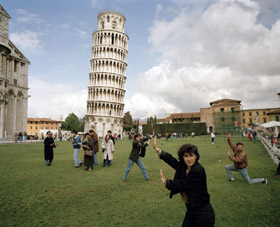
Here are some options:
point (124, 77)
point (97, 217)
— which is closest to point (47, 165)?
point (97, 217)

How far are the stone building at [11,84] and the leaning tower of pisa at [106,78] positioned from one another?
22.1 metres

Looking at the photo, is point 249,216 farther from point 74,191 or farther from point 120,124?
point 120,124

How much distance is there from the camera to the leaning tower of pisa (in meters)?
65.8

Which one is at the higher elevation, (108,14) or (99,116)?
(108,14)

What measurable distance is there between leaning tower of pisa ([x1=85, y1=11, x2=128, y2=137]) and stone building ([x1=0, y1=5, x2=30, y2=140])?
72.4 feet

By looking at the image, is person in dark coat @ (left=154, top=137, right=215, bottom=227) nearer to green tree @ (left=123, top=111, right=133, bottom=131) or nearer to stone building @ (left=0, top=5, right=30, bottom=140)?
stone building @ (left=0, top=5, right=30, bottom=140)

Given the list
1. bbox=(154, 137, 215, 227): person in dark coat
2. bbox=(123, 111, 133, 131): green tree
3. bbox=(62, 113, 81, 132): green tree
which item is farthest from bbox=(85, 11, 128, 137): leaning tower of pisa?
bbox=(154, 137, 215, 227): person in dark coat

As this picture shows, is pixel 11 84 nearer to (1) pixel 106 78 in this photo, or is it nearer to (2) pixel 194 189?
(1) pixel 106 78

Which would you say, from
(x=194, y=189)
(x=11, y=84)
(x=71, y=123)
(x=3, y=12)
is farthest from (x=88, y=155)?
(x=71, y=123)

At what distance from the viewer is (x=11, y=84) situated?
4262cm

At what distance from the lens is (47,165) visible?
1143 centimetres

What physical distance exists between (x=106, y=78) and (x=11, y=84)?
94.0ft

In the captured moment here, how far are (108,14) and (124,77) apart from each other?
21031mm

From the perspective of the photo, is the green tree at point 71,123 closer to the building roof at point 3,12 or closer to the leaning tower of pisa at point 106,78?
the leaning tower of pisa at point 106,78
